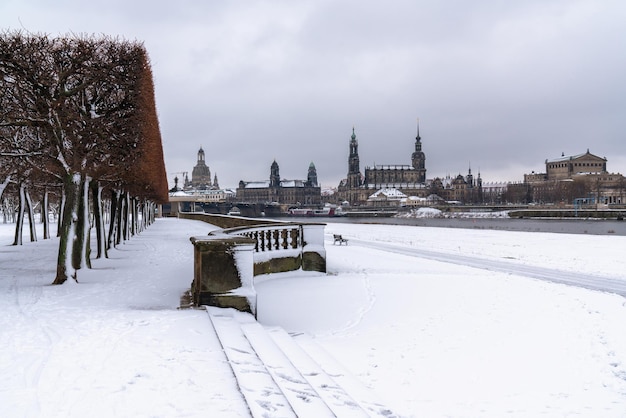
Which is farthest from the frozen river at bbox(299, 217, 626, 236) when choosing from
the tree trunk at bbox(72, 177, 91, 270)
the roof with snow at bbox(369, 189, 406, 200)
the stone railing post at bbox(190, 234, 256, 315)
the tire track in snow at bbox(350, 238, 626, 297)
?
the roof with snow at bbox(369, 189, 406, 200)

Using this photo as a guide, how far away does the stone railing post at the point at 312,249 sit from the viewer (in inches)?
583

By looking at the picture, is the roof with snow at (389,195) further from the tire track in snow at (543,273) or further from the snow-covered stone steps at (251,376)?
the snow-covered stone steps at (251,376)

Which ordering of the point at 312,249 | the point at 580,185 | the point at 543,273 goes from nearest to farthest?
the point at 312,249 → the point at 543,273 → the point at 580,185

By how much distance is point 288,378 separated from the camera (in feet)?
17.4

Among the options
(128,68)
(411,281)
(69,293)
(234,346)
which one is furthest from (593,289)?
(128,68)

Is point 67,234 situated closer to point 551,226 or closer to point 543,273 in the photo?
point 543,273

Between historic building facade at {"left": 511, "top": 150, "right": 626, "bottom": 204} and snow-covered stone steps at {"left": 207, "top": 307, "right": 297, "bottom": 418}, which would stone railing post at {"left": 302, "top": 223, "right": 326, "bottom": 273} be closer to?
snow-covered stone steps at {"left": 207, "top": 307, "right": 297, "bottom": 418}

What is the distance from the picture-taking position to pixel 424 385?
5957 millimetres

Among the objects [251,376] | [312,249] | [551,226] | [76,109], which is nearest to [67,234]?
[76,109]

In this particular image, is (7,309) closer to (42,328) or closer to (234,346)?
(42,328)

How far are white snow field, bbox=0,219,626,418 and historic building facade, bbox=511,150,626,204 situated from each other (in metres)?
140

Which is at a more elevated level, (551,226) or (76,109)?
(76,109)

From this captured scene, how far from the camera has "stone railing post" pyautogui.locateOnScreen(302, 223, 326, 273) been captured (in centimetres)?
1480

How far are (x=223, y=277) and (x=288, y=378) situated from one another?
3.43 metres
